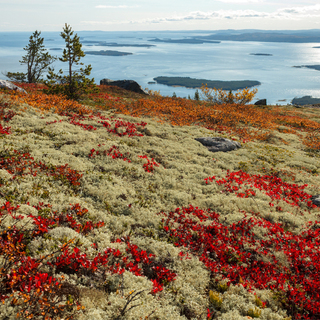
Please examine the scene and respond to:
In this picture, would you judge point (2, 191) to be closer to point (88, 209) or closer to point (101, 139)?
point (88, 209)

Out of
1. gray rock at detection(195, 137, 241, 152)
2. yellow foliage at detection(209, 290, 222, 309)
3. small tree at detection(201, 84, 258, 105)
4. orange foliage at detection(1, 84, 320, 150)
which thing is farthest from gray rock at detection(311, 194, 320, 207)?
small tree at detection(201, 84, 258, 105)

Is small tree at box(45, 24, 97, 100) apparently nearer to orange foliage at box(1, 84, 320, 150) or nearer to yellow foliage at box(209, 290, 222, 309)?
orange foliage at box(1, 84, 320, 150)

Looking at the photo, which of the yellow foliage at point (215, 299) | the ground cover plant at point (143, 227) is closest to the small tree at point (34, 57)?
the ground cover plant at point (143, 227)

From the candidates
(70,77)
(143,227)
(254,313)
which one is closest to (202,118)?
(70,77)

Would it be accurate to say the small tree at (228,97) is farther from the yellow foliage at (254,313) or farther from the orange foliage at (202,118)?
the yellow foliage at (254,313)

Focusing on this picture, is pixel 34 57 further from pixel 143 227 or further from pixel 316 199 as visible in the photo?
pixel 316 199

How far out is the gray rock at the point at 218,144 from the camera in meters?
20.4

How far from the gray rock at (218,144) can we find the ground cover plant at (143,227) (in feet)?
4.75

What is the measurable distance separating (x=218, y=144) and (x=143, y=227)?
13748 mm

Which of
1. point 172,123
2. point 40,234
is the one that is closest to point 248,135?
point 172,123

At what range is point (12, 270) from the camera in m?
5.16

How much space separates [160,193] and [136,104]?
2499 cm

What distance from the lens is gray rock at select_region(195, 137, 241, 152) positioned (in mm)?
20391

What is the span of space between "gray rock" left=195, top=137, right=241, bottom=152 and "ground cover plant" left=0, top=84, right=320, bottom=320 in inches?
57.0
